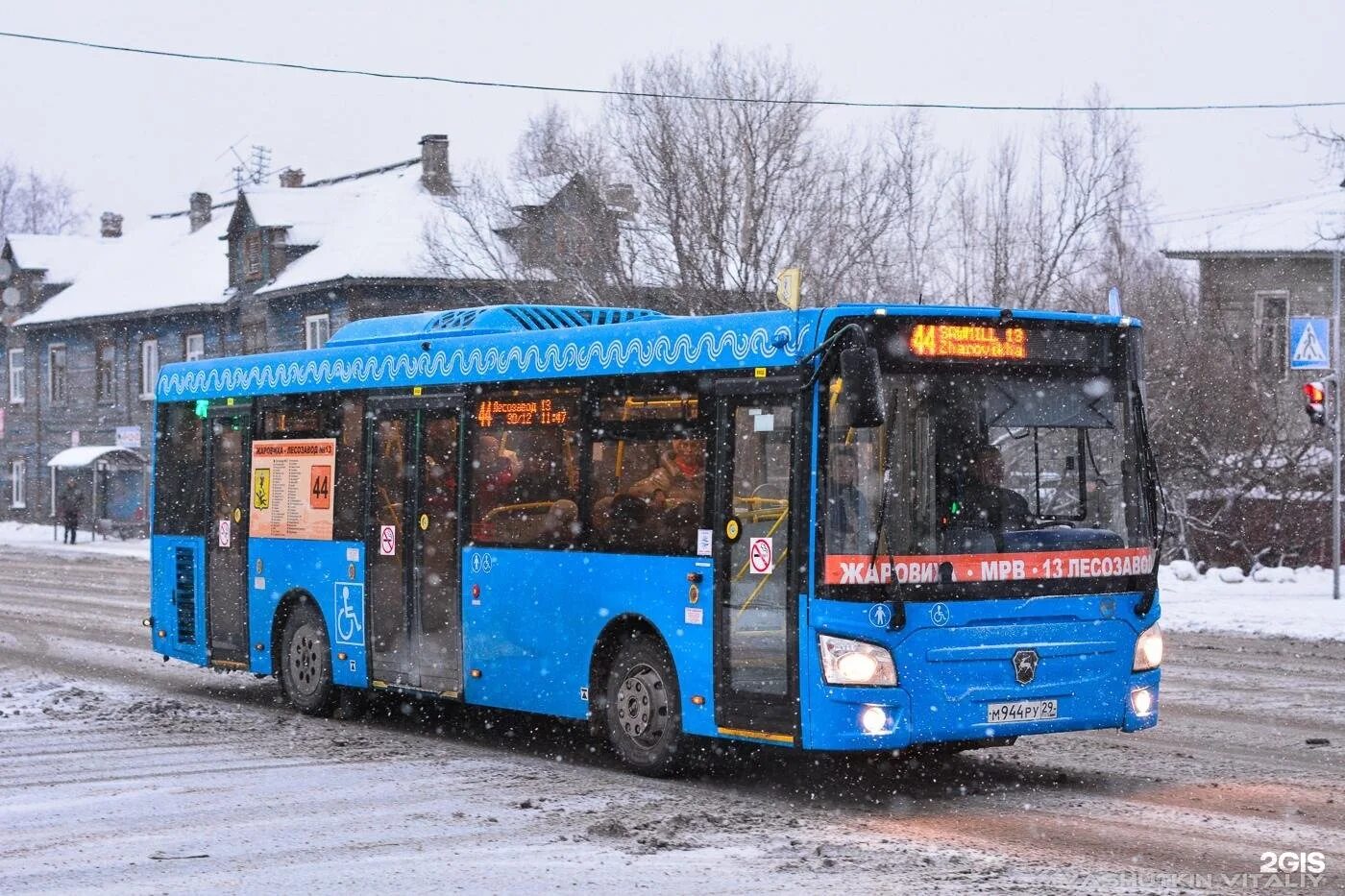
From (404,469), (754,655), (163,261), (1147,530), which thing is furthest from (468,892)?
(163,261)

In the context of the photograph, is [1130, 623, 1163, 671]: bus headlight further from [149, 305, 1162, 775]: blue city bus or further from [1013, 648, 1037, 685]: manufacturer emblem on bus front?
[1013, 648, 1037, 685]: manufacturer emblem on bus front

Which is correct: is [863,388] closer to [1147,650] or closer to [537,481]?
[1147,650]

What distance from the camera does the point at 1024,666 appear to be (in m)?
10.6

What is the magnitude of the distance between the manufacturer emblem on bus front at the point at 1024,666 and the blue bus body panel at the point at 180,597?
8.30 m

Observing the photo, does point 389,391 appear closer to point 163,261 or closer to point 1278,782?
point 1278,782

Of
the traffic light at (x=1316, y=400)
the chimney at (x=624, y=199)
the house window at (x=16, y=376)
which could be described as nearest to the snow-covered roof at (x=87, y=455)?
the house window at (x=16, y=376)

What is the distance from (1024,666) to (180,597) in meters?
8.72

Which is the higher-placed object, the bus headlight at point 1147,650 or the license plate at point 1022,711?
the bus headlight at point 1147,650

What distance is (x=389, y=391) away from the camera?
1442 cm

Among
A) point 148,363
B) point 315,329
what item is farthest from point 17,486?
point 315,329

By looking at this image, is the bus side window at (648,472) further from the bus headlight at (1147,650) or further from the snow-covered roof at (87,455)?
the snow-covered roof at (87,455)

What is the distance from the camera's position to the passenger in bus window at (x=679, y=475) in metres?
11.3

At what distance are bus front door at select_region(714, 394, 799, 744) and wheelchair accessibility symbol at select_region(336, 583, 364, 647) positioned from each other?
14.1 feet

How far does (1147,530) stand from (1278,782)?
155cm
